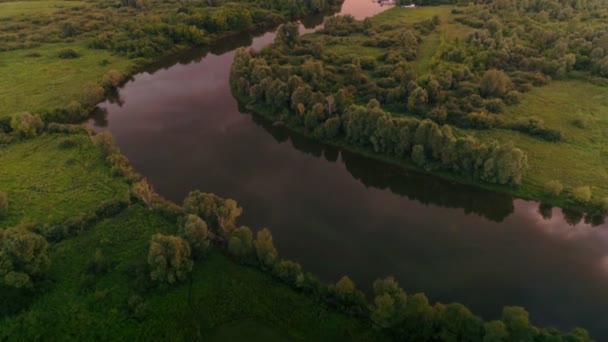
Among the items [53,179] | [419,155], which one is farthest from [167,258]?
[419,155]

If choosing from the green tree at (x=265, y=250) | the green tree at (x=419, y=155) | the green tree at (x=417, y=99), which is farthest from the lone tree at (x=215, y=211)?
the green tree at (x=417, y=99)

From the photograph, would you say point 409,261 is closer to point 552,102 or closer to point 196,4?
point 552,102

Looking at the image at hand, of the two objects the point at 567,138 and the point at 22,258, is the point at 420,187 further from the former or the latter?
the point at 22,258

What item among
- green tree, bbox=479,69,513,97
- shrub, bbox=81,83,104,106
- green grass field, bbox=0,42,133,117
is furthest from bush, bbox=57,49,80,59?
green tree, bbox=479,69,513,97

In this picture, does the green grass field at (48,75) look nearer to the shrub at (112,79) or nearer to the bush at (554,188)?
the shrub at (112,79)

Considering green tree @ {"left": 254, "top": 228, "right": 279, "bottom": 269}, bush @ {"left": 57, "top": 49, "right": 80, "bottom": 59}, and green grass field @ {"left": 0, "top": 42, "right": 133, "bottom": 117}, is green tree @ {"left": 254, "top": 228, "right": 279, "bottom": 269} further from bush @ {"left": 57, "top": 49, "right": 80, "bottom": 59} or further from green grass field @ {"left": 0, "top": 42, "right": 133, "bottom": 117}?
bush @ {"left": 57, "top": 49, "right": 80, "bottom": 59}
